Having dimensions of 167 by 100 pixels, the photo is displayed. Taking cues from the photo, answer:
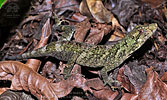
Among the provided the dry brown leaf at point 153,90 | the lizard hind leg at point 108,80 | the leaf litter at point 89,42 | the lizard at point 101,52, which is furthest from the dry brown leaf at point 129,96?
the lizard at point 101,52

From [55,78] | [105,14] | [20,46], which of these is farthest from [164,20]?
[20,46]

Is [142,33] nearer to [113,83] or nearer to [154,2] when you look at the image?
[113,83]

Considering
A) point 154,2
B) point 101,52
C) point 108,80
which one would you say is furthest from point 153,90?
point 154,2

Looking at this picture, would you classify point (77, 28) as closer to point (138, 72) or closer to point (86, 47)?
point (86, 47)

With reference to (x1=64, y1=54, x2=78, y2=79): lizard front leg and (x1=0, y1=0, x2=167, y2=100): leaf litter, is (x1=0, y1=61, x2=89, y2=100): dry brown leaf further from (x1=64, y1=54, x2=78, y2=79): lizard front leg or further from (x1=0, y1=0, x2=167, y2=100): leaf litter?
(x1=64, y1=54, x2=78, y2=79): lizard front leg

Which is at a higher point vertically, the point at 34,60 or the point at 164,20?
the point at 164,20

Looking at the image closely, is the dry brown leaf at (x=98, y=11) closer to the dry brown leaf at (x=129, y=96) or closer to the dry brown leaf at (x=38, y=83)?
the dry brown leaf at (x=38, y=83)
